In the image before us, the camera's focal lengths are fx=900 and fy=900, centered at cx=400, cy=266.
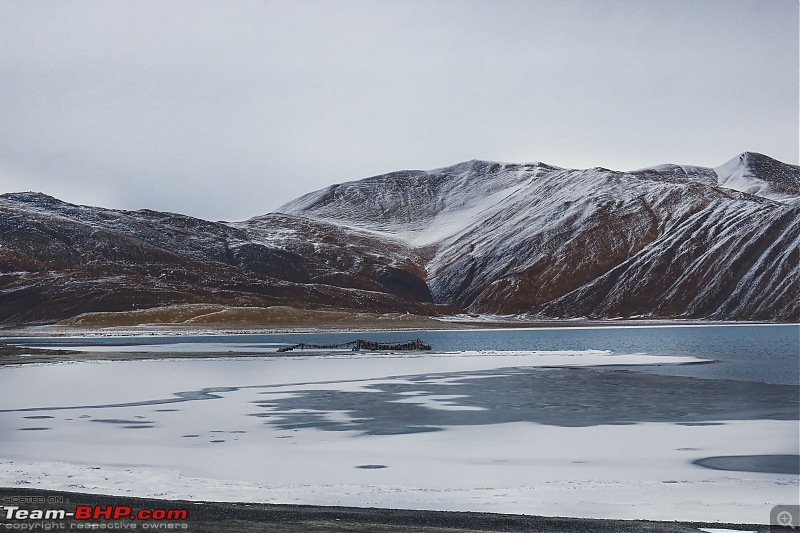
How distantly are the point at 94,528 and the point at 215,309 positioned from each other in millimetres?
185491

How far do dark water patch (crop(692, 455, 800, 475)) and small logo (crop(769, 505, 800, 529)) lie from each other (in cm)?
431

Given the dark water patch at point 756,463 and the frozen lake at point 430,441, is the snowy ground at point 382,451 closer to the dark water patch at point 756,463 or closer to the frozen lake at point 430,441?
the frozen lake at point 430,441

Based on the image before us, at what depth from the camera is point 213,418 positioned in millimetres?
31484

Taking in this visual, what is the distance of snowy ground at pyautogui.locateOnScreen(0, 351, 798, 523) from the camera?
1819cm

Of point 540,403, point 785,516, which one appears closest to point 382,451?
point 785,516

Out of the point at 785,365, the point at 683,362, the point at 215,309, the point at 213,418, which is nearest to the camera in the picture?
the point at 213,418

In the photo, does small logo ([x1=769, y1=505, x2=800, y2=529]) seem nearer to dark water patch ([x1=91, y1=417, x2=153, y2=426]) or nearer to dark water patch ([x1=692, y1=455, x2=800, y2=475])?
dark water patch ([x1=692, y1=455, x2=800, y2=475])

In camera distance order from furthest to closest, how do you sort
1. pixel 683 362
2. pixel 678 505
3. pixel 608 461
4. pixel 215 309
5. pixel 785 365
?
pixel 215 309
pixel 683 362
pixel 785 365
pixel 608 461
pixel 678 505

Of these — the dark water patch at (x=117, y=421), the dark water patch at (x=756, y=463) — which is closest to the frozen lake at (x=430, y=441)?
the dark water patch at (x=756, y=463)

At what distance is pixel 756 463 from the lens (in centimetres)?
2180

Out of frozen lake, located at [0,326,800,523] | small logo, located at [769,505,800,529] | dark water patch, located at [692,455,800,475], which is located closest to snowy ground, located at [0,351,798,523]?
frozen lake, located at [0,326,800,523]

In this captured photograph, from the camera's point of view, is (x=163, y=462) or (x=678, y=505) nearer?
(x=678, y=505)

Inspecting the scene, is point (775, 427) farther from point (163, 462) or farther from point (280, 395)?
point (280, 395)

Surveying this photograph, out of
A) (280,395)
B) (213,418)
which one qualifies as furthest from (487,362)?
(213,418)
